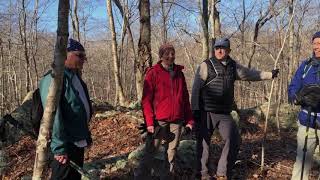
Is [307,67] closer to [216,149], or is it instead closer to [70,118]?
[216,149]

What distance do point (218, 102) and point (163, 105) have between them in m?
0.85

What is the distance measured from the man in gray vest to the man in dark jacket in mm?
1922

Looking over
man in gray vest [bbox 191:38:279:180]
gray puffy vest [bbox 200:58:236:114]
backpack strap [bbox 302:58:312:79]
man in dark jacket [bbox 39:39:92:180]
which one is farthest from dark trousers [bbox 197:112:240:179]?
man in dark jacket [bbox 39:39:92:180]

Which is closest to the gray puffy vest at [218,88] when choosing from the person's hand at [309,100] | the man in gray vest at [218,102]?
the man in gray vest at [218,102]

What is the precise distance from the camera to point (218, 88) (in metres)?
5.34

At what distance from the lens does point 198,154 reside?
18.3ft

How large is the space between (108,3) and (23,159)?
1041cm

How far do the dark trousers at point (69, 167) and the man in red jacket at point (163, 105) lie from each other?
1.15 metres

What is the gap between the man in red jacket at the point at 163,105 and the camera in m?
4.95

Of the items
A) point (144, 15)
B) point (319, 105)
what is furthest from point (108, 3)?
point (319, 105)

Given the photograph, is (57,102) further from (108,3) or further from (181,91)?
(108,3)

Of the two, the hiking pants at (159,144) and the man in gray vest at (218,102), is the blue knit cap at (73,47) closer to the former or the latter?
the hiking pants at (159,144)

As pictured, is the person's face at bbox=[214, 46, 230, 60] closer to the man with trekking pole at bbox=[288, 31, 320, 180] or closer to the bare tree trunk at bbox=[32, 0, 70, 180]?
the man with trekking pole at bbox=[288, 31, 320, 180]

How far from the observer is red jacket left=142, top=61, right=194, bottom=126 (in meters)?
4.95
